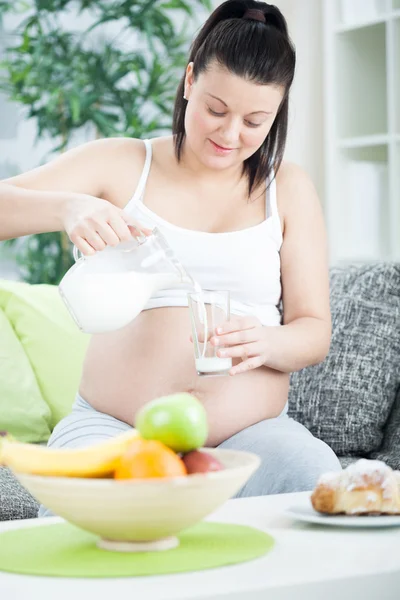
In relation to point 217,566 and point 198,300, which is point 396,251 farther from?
point 217,566

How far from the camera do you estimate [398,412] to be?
2.48 m

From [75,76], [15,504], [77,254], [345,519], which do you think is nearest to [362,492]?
[345,519]

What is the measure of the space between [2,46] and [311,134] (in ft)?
4.76

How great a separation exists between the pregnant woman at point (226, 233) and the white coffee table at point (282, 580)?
1.68 feet

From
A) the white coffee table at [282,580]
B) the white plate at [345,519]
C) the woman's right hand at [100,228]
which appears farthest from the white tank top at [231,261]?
the white coffee table at [282,580]

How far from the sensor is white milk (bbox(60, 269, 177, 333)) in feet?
5.02

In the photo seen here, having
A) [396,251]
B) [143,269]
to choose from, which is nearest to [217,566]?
[143,269]

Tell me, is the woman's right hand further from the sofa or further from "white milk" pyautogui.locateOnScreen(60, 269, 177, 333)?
the sofa

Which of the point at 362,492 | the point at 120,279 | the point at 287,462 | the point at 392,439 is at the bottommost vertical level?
the point at 392,439

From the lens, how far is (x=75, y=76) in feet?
13.3

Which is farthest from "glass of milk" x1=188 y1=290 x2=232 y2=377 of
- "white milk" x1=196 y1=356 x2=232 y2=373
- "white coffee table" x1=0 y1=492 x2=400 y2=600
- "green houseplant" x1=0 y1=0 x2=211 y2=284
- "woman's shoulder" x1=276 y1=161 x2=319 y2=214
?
"green houseplant" x1=0 y1=0 x2=211 y2=284

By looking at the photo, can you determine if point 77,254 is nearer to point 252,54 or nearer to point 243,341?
point 243,341

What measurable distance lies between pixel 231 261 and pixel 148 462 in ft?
3.14

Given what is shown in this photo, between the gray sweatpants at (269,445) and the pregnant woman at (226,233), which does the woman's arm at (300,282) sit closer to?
the pregnant woman at (226,233)
